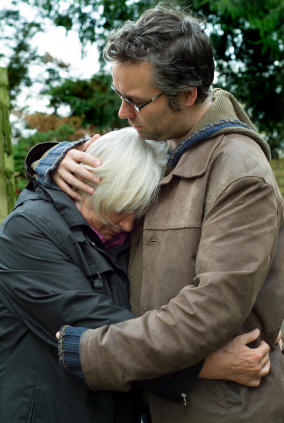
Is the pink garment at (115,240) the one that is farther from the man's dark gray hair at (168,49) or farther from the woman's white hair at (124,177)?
the man's dark gray hair at (168,49)

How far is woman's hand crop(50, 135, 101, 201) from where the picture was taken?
190 cm

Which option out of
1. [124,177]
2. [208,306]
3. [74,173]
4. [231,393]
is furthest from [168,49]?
[231,393]

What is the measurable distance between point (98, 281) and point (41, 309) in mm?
261

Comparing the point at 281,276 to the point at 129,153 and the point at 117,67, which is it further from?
the point at 117,67

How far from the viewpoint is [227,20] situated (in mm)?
6961

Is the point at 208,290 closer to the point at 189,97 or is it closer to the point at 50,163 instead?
the point at 189,97

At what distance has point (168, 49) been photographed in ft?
5.73

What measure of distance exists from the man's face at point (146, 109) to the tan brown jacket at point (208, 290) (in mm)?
188

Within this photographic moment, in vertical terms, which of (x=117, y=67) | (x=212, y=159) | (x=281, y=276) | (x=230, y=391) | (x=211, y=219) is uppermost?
(x=117, y=67)

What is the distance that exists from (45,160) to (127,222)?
51cm

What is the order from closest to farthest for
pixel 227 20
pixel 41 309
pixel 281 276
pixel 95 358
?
pixel 95 358, pixel 41 309, pixel 281 276, pixel 227 20

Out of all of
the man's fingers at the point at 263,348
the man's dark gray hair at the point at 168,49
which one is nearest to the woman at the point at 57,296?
the man's fingers at the point at 263,348

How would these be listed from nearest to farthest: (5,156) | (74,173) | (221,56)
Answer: (74,173), (5,156), (221,56)

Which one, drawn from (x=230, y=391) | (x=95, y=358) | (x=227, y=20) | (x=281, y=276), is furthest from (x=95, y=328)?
(x=227, y=20)
